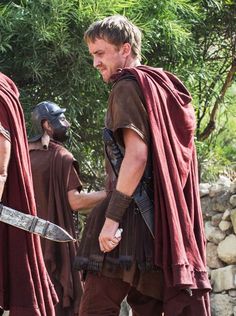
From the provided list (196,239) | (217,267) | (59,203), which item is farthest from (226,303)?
(196,239)

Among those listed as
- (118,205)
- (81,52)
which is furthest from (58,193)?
(118,205)

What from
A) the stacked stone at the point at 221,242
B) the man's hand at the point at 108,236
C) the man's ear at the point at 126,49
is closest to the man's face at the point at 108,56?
the man's ear at the point at 126,49

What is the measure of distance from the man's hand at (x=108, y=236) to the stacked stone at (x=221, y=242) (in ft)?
11.4

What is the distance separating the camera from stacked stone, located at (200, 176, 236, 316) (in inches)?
308

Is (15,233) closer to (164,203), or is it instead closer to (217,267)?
(164,203)

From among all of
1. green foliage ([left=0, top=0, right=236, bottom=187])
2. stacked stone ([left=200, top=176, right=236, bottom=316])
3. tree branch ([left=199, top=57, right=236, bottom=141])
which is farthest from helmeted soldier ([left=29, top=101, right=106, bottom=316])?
tree branch ([left=199, top=57, right=236, bottom=141])

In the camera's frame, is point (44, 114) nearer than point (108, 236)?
No

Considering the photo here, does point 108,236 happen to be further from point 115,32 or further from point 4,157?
point 115,32

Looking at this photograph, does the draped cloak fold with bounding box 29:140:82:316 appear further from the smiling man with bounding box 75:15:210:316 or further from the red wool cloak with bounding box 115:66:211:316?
the red wool cloak with bounding box 115:66:211:316

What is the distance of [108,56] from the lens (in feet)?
15.4

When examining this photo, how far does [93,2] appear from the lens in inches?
312

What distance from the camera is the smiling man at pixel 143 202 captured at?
4.44m

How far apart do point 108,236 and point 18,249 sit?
52cm

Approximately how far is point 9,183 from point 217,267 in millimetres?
3629
